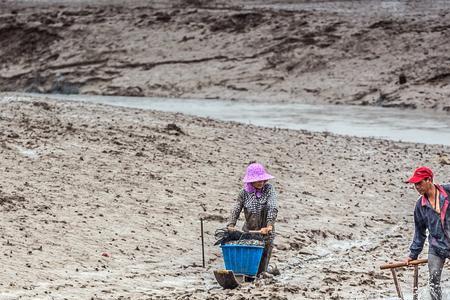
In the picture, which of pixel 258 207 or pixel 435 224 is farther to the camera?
pixel 258 207

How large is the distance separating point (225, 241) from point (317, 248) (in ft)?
6.69

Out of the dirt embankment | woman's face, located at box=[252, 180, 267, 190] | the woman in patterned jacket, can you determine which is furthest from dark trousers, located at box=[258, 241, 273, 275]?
the dirt embankment

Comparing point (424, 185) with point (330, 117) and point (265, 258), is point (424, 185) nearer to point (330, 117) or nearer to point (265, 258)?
point (265, 258)

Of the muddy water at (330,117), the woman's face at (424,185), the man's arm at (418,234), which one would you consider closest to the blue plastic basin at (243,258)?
the man's arm at (418,234)

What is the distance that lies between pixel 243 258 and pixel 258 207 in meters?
0.59

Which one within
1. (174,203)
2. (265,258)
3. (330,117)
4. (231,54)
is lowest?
(231,54)

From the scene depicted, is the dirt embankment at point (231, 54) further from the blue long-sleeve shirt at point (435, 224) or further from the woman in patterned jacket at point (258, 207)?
the blue long-sleeve shirt at point (435, 224)

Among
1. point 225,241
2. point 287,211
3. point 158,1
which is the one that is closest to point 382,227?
point 287,211

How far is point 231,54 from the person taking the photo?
3341cm

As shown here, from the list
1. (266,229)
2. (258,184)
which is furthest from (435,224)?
(258,184)

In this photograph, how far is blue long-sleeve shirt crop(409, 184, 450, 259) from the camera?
7.84 meters

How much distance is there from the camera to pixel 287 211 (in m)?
13.3

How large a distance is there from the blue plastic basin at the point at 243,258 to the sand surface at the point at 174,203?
206 mm

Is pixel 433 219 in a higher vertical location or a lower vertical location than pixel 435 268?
higher
